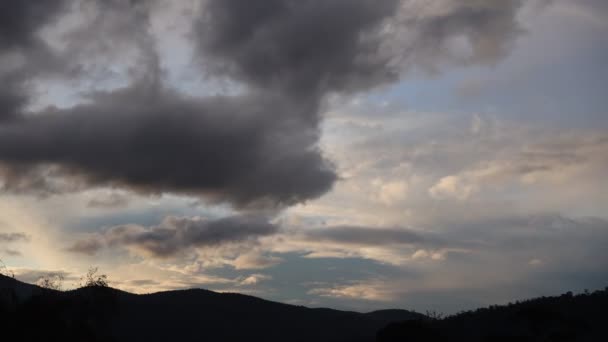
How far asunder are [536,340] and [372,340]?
96.9 ft

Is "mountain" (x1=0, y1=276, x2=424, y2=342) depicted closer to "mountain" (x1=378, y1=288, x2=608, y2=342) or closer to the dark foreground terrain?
the dark foreground terrain

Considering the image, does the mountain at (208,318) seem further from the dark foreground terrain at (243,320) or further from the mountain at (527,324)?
the mountain at (527,324)

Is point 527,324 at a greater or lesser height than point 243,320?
lesser

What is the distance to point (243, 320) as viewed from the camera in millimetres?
105375

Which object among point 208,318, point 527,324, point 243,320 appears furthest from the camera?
point 243,320

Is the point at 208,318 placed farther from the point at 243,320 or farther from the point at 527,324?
the point at 527,324

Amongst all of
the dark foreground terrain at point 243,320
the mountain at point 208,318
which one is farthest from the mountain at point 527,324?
the mountain at point 208,318

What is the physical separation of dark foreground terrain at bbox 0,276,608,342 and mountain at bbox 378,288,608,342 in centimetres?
8

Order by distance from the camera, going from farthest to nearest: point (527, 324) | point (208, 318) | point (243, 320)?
point (243, 320) < point (208, 318) < point (527, 324)

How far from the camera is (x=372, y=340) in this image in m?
78.9

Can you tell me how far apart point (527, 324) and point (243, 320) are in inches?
2312

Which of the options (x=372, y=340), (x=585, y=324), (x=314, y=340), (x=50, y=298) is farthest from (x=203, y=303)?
(x=585, y=324)

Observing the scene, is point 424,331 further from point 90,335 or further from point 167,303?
point 167,303

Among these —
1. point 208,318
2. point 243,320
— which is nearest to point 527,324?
point 243,320
